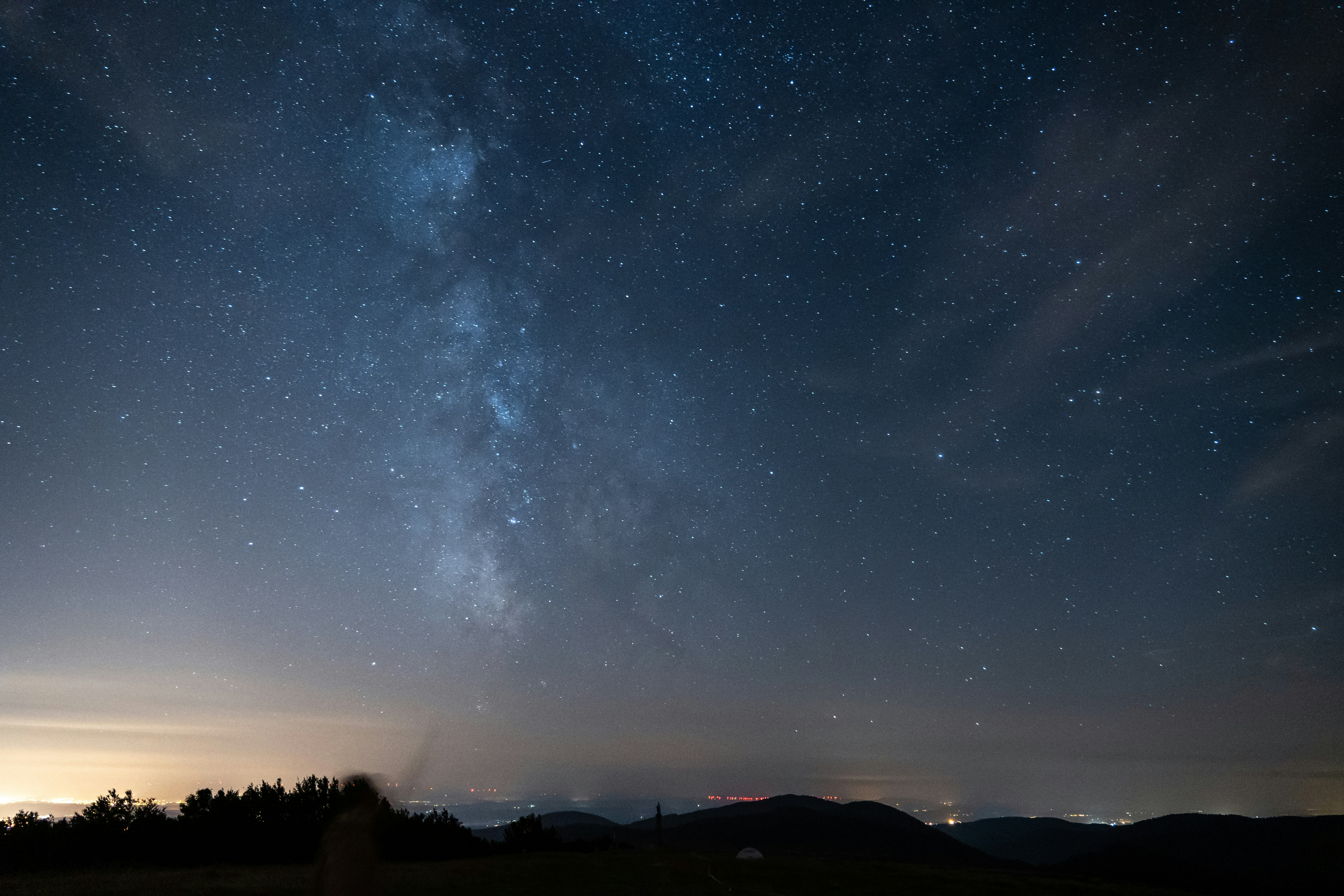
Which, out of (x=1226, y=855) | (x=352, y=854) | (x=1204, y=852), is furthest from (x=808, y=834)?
(x=352, y=854)

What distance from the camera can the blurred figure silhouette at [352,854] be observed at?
8516 mm

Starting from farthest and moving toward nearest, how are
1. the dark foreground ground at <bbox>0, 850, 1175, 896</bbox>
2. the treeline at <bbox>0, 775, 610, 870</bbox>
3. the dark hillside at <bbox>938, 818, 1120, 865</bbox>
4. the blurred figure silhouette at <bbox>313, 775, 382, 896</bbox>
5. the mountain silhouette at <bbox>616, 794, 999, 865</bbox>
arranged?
the dark hillside at <bbox>938, 818, 1120, 865</bbox> → the mountain silhouette at <bbox>616, 794, 999, 865</bbox> → the treeline at <bbox>0, 775, 610, 870</bbox> → the dark foreground ground at <bbox>0, 850, 1175, 896</bbox> → the blurred figure silhouette at <bbox>313, 775, 382, 896</bbox>

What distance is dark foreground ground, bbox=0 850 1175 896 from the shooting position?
18812 millimetres

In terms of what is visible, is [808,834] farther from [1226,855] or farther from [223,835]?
[223,835]

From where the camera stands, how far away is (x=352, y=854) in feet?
→ 28.1

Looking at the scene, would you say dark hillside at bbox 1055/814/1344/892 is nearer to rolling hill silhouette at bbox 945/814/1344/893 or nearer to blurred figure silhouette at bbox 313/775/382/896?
rolling hill silhouette at bbox 945/814/1344/893

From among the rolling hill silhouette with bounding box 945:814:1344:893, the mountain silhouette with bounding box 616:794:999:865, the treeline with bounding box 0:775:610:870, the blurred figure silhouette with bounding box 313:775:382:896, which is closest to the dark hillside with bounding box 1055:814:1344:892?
the rolling hill silhouette with bounding box 945:814:1344:893

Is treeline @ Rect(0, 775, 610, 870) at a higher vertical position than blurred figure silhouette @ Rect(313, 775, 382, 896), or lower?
lower

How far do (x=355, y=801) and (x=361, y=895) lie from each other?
1041 mm

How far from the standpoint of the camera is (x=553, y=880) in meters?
22.9

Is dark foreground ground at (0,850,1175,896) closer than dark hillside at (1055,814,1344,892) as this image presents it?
Yes

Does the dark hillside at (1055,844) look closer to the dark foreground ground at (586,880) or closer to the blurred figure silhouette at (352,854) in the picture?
the dark foreground ground at (586,880)

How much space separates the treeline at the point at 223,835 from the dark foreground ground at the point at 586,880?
232cm

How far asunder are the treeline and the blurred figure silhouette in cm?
1039
